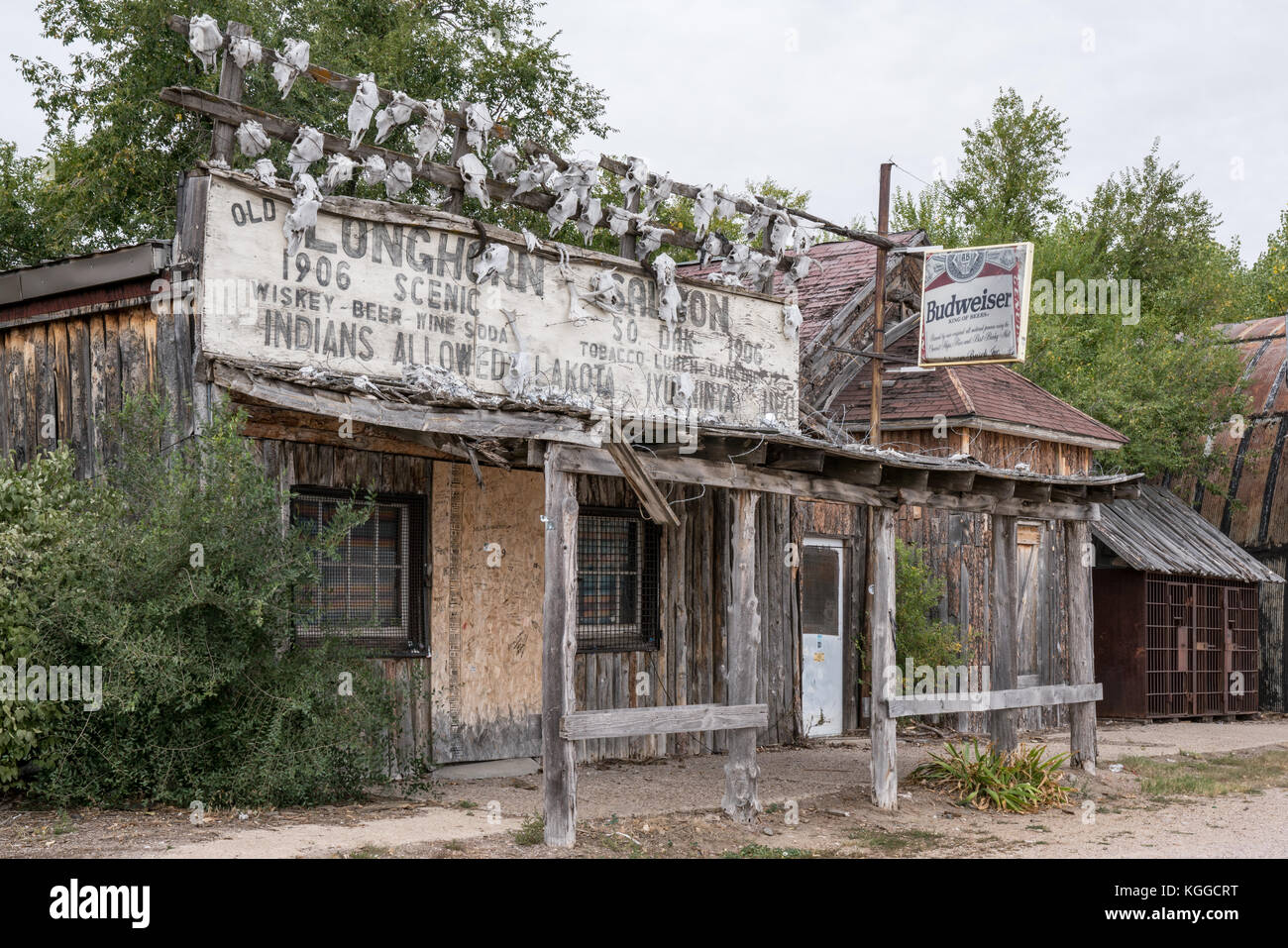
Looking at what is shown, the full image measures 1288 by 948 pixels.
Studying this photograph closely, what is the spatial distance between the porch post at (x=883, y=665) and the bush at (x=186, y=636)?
4.39 meters

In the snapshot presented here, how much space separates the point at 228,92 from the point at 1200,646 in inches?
653

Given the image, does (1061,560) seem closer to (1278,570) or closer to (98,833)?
(1278,570)

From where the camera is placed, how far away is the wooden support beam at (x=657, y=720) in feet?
27.7

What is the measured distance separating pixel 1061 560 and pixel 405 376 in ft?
39.2

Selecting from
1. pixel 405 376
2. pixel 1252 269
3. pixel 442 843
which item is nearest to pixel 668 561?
pixel 405 376

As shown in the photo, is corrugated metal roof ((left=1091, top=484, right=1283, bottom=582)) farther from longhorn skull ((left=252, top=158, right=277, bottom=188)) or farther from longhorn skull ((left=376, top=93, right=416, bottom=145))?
longhorn skull ((left=252, top=158, right=277, bottom=188))

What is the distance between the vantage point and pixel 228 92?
9516mm

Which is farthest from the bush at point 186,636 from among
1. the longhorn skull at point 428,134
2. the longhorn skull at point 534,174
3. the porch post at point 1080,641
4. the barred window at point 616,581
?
the porch post at point 1080,641

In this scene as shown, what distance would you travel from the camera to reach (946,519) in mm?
17047

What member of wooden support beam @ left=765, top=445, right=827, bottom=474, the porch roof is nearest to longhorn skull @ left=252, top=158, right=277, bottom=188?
the porch roof

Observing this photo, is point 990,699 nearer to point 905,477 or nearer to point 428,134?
point 905,477

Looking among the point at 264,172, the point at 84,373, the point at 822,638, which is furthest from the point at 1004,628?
the point at 84,373

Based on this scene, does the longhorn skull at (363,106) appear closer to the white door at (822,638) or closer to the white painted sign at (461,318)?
the white painted sign at (461,318)

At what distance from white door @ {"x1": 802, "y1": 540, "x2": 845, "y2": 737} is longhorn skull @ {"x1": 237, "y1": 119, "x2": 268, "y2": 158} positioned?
8.62 metres
